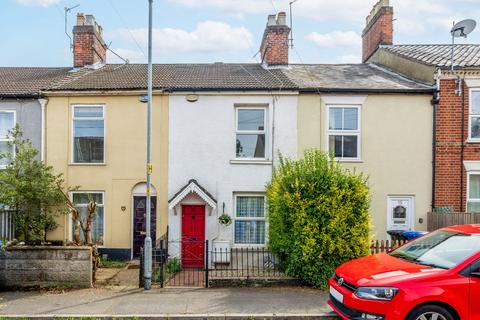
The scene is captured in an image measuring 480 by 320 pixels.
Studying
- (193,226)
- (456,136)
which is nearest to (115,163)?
(193,226)

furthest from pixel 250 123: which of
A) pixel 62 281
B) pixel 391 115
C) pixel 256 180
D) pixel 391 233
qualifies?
pixel 62 281

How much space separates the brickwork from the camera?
1305 cm

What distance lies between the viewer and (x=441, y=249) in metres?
7.03

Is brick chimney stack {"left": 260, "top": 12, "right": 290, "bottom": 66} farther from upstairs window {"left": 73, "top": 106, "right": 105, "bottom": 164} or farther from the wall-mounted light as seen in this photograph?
upstairs window {"left": 73, "top": 106, "right": 105, "bottom": 164}

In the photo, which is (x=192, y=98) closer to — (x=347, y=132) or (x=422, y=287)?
(x=347, y=132)

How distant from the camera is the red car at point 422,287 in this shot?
6109 mm

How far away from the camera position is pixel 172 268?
11742 millimetres

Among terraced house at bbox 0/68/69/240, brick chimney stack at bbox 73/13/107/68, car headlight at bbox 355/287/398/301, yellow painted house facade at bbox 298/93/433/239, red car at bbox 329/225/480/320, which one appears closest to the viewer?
red car at bbox 329/225/480/320

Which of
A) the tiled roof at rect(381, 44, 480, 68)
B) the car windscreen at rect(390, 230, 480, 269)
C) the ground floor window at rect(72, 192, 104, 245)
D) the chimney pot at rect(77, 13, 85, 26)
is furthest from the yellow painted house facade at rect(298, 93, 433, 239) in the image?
the chimney pot at rect(77, 13, 85, 26)

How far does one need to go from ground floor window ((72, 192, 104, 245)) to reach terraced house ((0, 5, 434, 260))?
36mm

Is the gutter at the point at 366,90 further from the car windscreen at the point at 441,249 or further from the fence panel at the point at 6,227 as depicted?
the fence panel at the point at 6,227

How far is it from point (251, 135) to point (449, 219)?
21.3 feet

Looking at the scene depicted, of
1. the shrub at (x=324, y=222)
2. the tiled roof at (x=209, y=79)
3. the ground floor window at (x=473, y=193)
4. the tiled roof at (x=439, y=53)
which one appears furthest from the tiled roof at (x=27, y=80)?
the ground floor window at (x=473, y=193)

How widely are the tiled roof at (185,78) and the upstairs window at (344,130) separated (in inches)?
66.0
